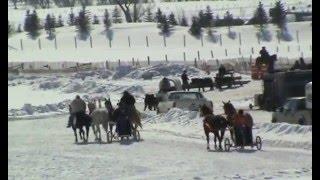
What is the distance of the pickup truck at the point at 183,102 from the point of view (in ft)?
111

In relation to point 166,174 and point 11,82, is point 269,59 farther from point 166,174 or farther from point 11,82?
point 11,82

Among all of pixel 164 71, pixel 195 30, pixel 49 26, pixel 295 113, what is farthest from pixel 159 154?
pixel 49 26

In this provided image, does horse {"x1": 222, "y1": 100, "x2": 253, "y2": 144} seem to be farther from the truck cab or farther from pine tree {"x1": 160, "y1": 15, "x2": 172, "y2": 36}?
pine tree {"x1": 160, "y1": 15, "x2": 172, "y2": 36}

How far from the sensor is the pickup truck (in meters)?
33.8

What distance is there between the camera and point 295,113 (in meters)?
25.9

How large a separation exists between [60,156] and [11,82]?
4370cm

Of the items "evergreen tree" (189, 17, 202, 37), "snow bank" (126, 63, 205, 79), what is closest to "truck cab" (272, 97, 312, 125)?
"snow bank" (126, 63, 205, 79)

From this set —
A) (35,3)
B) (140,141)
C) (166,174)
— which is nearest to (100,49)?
(140,141)

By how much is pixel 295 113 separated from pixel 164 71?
126 ft

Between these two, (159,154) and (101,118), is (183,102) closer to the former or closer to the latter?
(101,118)

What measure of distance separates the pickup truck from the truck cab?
24.5ft

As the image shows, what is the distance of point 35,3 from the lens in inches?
7510

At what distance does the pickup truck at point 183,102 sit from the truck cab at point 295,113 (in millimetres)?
7477

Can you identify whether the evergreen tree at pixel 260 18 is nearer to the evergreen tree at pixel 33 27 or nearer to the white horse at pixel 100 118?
the evergreen tree at pixel 33 27
